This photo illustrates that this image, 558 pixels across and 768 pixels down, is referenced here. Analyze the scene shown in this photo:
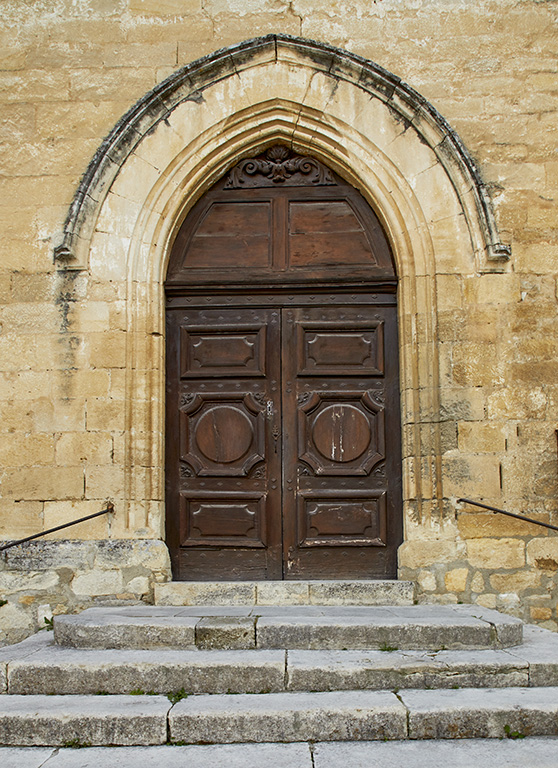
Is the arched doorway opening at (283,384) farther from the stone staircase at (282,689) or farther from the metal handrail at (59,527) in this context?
the stone staircase at (282,689)

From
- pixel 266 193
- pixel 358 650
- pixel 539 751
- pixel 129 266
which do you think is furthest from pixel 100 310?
pixel 539 751

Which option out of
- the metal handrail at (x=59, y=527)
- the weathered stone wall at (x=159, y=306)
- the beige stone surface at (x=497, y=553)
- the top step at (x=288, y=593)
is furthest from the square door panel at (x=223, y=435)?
the beige stone surface at (x=497, y=553)

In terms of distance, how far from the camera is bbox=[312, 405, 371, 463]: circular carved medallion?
519 centimetres

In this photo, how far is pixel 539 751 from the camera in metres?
2.89

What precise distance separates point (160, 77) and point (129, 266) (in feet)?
4.93

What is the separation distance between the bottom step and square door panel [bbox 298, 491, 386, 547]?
84.2 inches

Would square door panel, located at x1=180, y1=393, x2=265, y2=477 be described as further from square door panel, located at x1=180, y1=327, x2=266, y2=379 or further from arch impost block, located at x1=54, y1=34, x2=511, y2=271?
arch impost block, located at x1=54, y1=34, x2=511, y2=271

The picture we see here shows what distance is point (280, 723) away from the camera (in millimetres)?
3053

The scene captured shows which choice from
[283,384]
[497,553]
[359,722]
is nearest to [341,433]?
[283,384]

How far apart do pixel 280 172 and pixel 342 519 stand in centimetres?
275

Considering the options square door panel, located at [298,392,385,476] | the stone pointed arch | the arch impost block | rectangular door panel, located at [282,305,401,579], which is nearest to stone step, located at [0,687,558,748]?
the stone pointed arch

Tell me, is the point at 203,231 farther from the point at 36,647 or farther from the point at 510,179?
the point at 36,647

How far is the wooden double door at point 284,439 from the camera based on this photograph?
512 centimetres

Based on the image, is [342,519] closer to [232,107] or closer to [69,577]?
[69,577]
